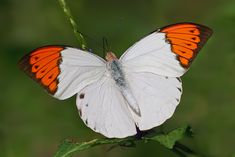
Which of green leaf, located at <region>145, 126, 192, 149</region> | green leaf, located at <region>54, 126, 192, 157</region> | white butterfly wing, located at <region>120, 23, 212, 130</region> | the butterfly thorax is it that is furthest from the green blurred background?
green leaf, located at <region>145, 126, 192, 149</region>

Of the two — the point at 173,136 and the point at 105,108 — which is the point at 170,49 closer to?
the point at 105,108

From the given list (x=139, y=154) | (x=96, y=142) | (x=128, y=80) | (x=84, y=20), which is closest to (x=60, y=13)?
(x=84, y=20)

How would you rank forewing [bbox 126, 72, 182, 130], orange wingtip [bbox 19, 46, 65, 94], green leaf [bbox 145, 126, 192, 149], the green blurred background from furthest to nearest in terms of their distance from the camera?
the green blurred background, orange wingtip [bbox 19, 46, 65, 94], forewing [bbox 126, 72, 182, 130], green leaf [bbox 145, 126, 192, 149]

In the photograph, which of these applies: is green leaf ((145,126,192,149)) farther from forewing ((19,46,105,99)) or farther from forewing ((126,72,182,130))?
forewing ((19,46,105,99))

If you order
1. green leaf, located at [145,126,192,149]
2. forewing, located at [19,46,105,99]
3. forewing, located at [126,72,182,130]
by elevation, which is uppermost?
forewing, located at [19,46,105,99]

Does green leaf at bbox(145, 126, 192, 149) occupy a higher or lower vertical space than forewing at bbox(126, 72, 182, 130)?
lower

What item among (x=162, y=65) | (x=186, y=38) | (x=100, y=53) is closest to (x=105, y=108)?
(x=162, y=65)

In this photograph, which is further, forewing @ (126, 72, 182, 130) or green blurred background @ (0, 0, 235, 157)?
green blurred background @ (0, 0, 235, 157)

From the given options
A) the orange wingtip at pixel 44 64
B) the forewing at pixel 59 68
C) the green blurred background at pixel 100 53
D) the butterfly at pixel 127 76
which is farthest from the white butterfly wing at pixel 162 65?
the green blurred background at pixel 100 53

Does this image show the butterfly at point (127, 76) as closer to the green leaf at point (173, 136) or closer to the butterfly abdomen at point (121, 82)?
the butterfly abdomen at point (121, 82)
